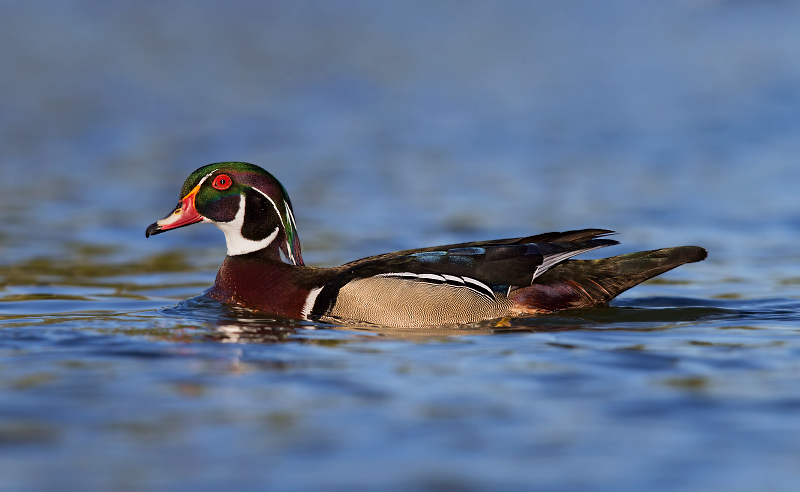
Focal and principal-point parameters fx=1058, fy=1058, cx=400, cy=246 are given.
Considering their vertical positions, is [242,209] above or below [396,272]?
above

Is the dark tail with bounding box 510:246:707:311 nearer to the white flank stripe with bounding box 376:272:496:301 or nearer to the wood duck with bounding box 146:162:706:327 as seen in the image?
the wood duck with bounding box 146:162:706:327

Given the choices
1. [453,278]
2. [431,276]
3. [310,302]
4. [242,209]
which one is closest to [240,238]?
[242,209]

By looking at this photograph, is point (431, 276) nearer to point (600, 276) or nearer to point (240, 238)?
point (600, 276)

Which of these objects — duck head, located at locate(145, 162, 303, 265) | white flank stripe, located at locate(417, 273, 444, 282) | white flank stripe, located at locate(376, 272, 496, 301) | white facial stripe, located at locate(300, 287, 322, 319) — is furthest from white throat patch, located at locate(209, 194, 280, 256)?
white flank stripe, located at locate(417, 273, 444, 282)

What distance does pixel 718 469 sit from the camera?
4.20m

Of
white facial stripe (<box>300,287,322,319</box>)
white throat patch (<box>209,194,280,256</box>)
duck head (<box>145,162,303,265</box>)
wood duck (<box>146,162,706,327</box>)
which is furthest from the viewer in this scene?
white throat patch (<box>209,194,280,256</box>)

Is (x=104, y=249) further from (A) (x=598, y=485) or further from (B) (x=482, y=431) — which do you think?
(A) (x=598, y=485)

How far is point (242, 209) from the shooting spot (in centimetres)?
796

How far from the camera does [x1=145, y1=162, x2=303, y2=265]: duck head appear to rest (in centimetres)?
786

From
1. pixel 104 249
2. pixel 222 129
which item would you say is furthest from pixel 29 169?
pixel 104 249

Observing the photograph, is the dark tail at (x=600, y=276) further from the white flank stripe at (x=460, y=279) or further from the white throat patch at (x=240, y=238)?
the white throat patch at (x=240, y=238)

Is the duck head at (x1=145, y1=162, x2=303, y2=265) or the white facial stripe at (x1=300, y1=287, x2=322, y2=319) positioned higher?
the duck head at (x1=145, y1=162, x2=303, y2=265)

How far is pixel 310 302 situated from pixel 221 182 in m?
1.23

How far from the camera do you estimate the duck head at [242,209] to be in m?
7.86
